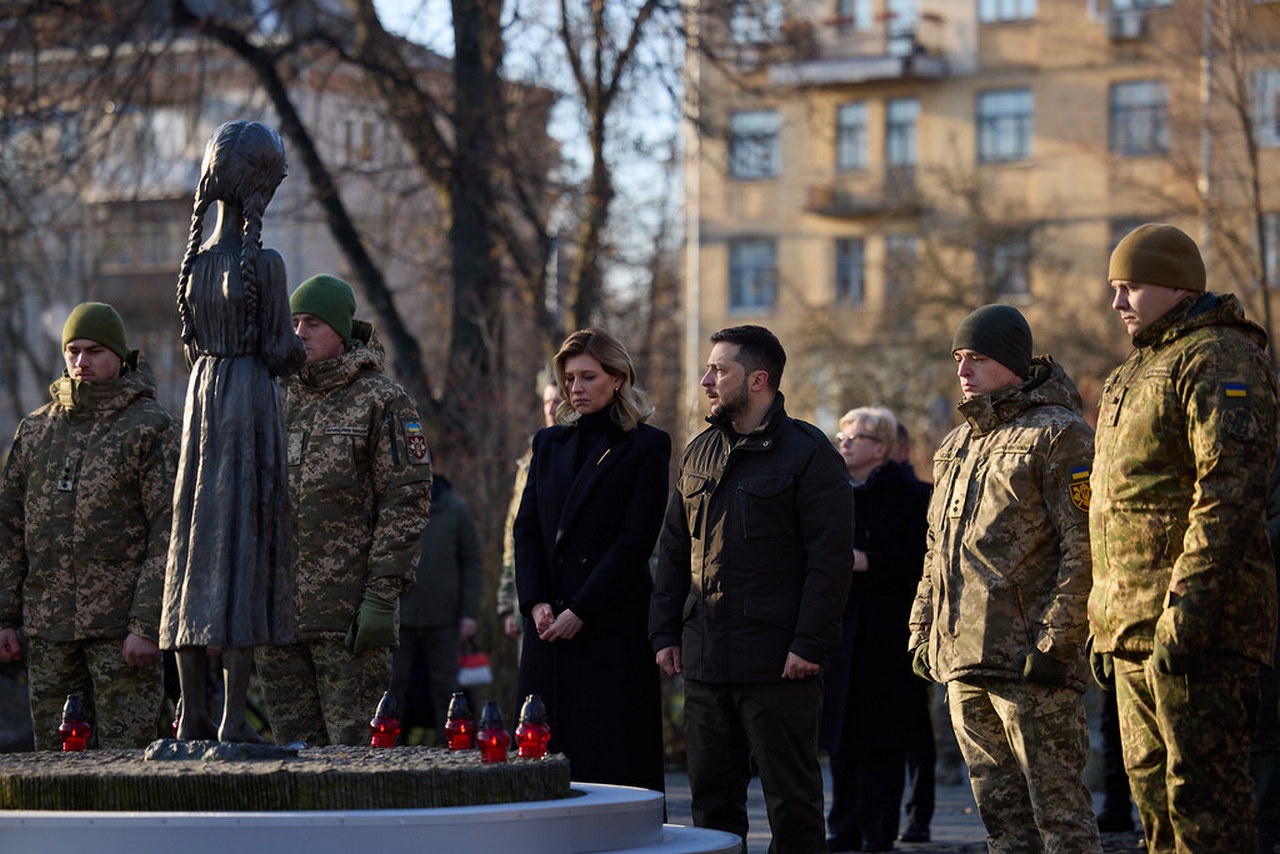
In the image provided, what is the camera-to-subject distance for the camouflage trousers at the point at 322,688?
28.1 ft

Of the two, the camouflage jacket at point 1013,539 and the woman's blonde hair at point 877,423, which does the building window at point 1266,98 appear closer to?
the woman's blonde hair at point 877,423

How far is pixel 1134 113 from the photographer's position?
158ft

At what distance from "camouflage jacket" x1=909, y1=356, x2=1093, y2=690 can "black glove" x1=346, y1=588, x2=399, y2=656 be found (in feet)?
7.08

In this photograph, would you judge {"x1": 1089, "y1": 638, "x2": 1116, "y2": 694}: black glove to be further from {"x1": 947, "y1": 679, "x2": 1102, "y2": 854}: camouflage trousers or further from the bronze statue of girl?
the bronze statue of girl

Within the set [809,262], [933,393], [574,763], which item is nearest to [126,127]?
[574,763]

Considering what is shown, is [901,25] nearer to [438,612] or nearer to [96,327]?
[438,612]

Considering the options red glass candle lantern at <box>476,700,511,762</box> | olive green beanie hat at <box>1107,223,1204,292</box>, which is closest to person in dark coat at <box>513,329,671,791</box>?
red glass candle lantern at <box>476,700,511,762</box>

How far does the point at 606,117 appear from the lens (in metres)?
22.3

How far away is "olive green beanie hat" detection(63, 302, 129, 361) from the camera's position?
30.3ft

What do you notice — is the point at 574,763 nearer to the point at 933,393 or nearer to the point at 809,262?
the point at 933,393

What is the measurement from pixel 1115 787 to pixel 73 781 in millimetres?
6710

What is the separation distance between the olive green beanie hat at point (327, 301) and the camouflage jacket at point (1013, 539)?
102 inches

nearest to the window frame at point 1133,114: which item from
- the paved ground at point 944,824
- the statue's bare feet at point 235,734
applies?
the paved ground at point 944,824

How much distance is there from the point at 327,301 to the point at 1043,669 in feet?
10.8
